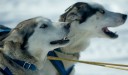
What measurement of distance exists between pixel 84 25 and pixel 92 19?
0.25 ft

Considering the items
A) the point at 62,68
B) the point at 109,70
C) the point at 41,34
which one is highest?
the point at 41,34

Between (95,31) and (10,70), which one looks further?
(95,31)

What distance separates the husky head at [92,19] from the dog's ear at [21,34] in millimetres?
505

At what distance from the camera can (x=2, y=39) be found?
5125 millimetres

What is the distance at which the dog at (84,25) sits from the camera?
5.57 meters

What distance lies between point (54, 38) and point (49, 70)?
14.6 inches

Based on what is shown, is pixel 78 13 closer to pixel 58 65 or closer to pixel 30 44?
pixel 58 65

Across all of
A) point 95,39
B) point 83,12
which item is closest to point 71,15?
point 83,12

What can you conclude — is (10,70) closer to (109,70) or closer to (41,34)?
(41,34)

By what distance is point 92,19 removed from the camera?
5.61 meters

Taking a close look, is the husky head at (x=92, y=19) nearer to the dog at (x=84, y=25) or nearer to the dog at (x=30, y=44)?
the dog at (x=84, y=25)

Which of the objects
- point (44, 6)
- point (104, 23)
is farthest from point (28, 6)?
point (104, 23)

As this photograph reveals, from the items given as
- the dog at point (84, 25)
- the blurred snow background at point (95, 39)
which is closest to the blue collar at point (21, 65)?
the dog at point (84, 25)

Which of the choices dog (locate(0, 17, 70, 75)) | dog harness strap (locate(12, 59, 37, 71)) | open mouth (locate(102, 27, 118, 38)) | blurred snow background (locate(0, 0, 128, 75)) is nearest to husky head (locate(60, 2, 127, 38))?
open mouth (locate(102, 27, 118, 38))
